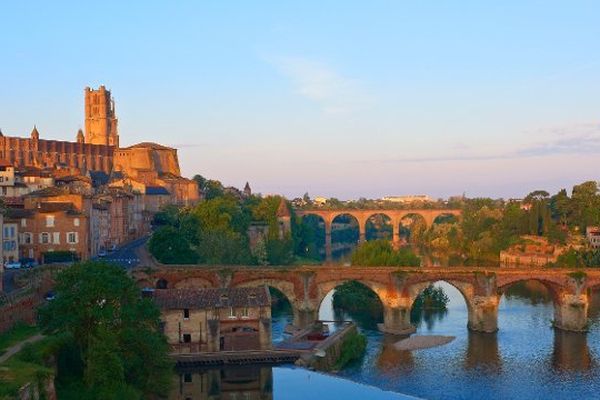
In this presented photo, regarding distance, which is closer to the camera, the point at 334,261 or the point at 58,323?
the point at 58,323

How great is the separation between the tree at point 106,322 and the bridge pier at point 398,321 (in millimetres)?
24144

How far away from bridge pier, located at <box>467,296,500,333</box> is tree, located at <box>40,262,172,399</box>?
28.2m

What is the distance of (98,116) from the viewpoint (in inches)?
5822

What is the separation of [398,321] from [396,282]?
9.60 feet

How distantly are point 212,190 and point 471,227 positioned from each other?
44043mm

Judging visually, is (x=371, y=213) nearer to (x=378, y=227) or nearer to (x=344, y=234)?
(x=344, y=234)

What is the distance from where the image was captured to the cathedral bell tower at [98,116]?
14800 centimetres

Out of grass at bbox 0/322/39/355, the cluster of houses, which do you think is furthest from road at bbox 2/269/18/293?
grass at bbox 0/322/39/355

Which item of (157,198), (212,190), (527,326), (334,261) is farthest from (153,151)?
(527,326)

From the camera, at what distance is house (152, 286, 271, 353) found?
1778 inches

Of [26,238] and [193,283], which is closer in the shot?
[193,283]

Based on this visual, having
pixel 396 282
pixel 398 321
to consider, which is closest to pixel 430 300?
pixel 398 321

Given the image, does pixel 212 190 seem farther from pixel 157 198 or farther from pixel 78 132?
pixel 78 132

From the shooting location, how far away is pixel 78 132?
14800 centimetres
